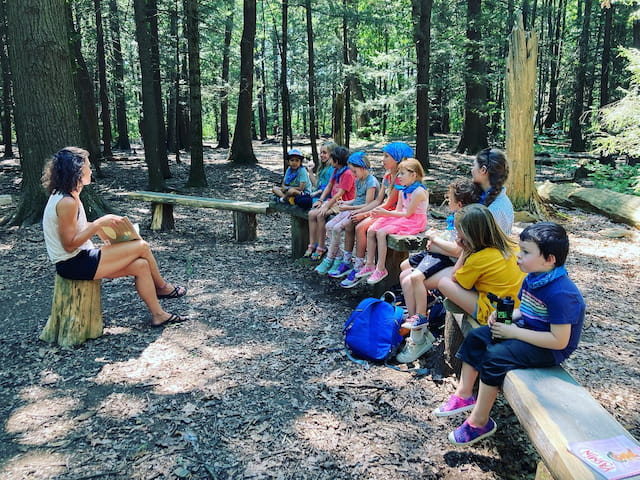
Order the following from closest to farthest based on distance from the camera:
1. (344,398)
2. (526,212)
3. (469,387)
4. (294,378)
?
(469,387) < (344,398) < (294,378) < (526,212)

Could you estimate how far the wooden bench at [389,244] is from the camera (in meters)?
4.23

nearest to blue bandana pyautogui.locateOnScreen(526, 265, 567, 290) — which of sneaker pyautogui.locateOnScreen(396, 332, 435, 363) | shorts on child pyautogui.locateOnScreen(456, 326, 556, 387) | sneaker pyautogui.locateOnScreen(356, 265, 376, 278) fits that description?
shorts on child pyautogui.locateOnScreen(456, 326, 556, 387)

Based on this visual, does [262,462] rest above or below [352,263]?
Answer: below

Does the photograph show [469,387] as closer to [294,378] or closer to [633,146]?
[294,378]

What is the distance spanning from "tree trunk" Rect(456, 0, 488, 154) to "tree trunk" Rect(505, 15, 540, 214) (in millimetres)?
4593

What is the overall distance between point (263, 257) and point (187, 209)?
386cm

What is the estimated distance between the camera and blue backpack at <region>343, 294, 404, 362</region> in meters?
3.68

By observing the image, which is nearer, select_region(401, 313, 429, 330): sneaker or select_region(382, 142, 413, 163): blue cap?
select_region(401, 313, 429, 330): sneaker

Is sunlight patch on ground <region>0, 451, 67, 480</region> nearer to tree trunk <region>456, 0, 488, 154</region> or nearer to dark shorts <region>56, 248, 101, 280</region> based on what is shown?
dark shorts <region>56, 248, 101, 280</region>

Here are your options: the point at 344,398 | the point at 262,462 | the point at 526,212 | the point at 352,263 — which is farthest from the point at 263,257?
the point at 526,212

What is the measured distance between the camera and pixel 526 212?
8.41m

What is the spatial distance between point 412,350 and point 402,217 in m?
1.38

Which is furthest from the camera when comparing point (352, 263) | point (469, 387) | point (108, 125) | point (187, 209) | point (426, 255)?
point (108, 125)

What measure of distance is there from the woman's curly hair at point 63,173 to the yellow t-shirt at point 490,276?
295 centimetres
